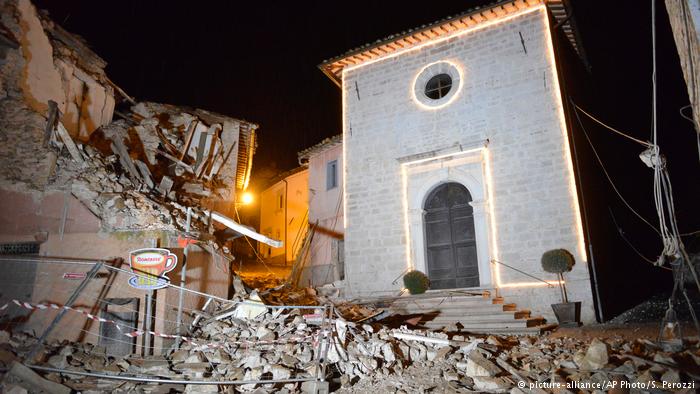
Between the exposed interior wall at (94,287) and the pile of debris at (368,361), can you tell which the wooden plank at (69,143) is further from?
the pile of debris at (368,361)

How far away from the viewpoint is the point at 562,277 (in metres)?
9.03

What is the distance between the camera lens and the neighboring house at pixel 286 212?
21.9 meters

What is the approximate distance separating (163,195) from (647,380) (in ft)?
34.7

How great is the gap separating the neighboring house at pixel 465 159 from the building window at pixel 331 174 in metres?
3.96

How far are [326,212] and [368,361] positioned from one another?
34.7 feet

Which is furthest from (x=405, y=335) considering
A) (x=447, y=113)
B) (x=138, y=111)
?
(x=138, y=111)

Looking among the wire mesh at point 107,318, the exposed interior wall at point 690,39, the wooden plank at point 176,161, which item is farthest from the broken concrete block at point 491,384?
the wooden plank at point 176,161

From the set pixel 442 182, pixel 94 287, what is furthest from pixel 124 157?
pixel 442 182

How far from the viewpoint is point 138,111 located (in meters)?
12.9

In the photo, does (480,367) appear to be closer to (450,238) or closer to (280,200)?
(450,238)

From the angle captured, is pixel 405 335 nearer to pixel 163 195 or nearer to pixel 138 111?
pixel 163 195

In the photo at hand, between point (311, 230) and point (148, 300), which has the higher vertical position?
point (311, 230)

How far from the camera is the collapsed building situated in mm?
7984

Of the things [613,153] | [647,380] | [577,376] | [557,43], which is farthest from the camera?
[613,153]
